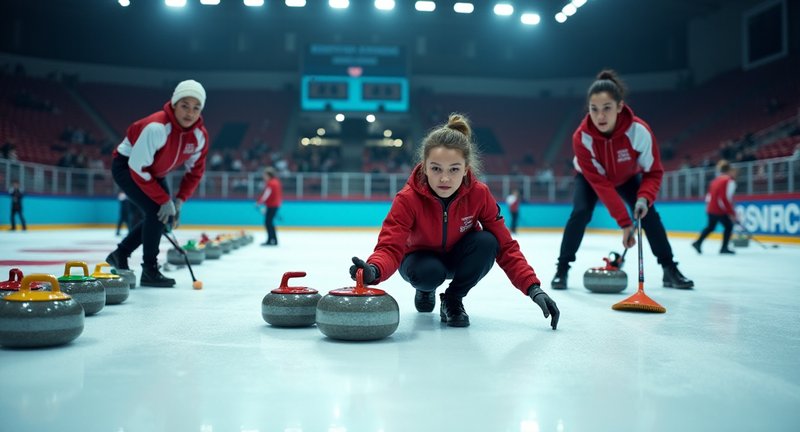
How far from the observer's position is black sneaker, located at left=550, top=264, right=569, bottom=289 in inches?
191

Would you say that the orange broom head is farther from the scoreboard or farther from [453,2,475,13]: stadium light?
the scoreboard

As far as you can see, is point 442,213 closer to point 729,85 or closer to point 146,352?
point 146,352

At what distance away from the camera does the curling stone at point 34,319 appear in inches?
87.3

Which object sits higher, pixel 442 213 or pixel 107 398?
pixel 442 213

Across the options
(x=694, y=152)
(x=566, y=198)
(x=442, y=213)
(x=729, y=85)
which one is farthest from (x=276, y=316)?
(x=729, y=85)

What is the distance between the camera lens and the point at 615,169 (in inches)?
183

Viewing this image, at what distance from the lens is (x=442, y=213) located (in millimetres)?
2963

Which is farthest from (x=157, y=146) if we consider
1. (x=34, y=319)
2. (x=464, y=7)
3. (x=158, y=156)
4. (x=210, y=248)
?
(x=464, y=7)

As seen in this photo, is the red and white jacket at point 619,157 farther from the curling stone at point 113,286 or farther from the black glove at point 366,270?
the curling stone at point 113,286

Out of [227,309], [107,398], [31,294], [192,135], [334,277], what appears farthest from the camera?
[334,277]

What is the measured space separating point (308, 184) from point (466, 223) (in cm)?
1875

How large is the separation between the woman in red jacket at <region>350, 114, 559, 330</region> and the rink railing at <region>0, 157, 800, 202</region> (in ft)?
49.2

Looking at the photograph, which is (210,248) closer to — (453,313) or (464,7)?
(453,313)

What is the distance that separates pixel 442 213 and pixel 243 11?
26528mm
